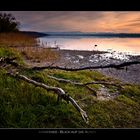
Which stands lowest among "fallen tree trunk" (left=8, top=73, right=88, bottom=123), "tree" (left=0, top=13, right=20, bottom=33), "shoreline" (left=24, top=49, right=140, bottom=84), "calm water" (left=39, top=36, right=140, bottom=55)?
"fallen tree trunk" (left=8, top=73, right=88, bottom=123)

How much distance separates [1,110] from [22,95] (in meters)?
0.16

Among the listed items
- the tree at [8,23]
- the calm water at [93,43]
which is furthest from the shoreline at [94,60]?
the tree at [8,23]

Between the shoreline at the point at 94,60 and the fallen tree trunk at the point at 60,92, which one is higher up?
the shoreline at the point at 94,60

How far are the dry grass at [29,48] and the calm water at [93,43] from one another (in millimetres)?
48

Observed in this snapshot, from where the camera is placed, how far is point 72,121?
234cm

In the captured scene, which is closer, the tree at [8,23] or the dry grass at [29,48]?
the tree at [8,23]

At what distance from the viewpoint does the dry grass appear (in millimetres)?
2441

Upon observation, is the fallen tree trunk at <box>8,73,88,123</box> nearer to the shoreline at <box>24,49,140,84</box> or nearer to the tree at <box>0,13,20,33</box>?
the shoreline at <box>24,49,140,84</box>

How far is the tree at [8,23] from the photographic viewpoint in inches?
90.8

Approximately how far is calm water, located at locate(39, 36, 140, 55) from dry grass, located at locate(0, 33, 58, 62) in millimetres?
48

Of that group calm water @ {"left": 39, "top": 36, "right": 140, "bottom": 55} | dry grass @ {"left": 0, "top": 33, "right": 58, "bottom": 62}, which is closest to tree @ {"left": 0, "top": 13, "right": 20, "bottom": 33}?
dry grass @ {"left": 0, "top": 33, "right": 58, "bottom": 62}

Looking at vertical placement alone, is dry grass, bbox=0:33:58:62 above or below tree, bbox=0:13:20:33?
below

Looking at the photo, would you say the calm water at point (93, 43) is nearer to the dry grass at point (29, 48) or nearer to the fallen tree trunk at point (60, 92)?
the dry grass at point (29, 48)
